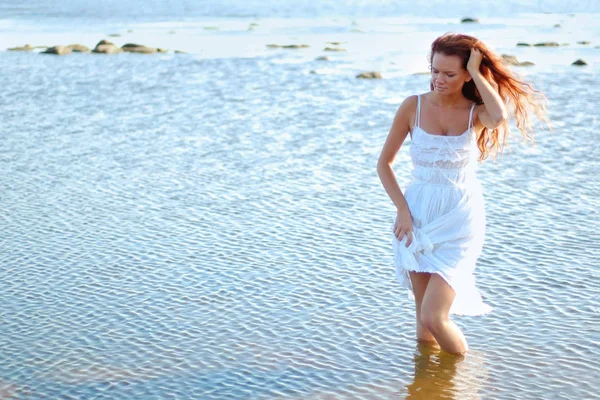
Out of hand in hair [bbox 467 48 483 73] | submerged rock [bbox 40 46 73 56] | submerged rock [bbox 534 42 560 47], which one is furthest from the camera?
submerged rock [bbox 534 42 560 47]

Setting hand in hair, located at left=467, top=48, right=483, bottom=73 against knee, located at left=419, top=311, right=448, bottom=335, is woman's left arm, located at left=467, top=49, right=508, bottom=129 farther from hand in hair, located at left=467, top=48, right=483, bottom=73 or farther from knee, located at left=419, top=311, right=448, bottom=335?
knee, located at left=419, top=311, right=448, bottom=335

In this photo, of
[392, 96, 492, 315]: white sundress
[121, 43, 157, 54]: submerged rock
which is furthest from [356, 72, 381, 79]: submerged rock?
[392, 96, 492, 315]: white sundress

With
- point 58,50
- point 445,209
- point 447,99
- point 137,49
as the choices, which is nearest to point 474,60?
point 447,99

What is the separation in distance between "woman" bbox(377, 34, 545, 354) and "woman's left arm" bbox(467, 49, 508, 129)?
0.18 ft

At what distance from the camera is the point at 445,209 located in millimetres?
6496

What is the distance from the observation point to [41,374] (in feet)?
22.3

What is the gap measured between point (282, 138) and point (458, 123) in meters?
7.98

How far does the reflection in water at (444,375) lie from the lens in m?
6.45

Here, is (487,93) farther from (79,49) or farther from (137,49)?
(79,49)

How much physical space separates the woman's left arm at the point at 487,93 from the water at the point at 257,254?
1.69 metres

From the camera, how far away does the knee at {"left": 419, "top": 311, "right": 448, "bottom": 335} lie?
644 centimetres

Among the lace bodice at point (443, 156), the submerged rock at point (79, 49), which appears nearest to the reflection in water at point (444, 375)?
the lace bodice at point (443, 156)

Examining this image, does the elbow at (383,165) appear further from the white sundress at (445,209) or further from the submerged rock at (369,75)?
the submerged rock at (369,75)

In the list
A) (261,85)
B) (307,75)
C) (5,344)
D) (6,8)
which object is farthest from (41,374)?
(6,8)
